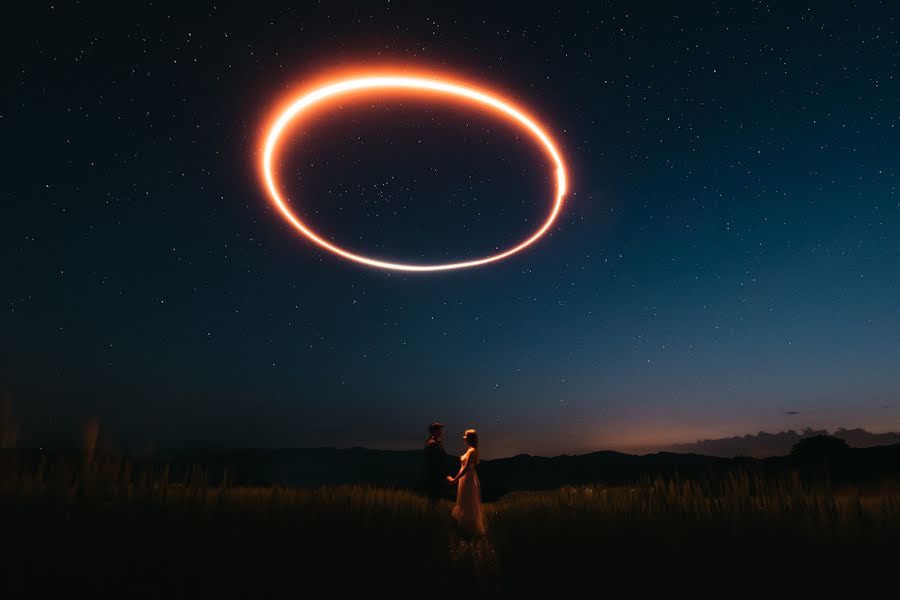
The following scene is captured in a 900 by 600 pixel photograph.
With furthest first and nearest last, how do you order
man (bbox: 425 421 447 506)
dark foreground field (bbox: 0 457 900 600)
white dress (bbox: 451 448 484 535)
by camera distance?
man (bbox: 425 421 447 506)
white dress (bbox: 451 448 484 535)
dark foreground field (bbox: 0 457 900 600)

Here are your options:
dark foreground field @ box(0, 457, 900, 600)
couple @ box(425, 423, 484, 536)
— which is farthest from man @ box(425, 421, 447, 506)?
dark foreground field @ box(0, 457, 900, 600)

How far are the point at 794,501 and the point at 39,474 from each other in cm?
673

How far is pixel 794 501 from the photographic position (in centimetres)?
564

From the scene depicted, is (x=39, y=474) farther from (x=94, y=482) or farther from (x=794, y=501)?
(x=794, y=501)

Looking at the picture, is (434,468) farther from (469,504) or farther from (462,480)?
(469,504)

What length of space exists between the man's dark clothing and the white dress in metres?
0.66

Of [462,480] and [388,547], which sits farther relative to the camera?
[462,480]

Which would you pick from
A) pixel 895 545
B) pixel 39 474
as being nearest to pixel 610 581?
pixel 895 545

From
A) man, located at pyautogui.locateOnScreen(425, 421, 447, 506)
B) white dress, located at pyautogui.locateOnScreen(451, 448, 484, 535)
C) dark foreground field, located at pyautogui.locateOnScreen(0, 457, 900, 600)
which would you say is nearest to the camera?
dark foreground field, located at pyautogui.locateOnScreen(0, 457, 900, 600)

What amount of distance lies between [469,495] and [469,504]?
178mm

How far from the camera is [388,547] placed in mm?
5746

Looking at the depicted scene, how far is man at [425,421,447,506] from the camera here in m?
12.3

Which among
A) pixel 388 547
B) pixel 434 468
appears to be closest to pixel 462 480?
pixel 434 468

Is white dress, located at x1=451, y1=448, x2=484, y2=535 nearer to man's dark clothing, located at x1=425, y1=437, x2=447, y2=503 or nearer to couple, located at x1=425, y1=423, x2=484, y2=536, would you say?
couple, located at x1=425, y1=423, x2=484, y2=536
